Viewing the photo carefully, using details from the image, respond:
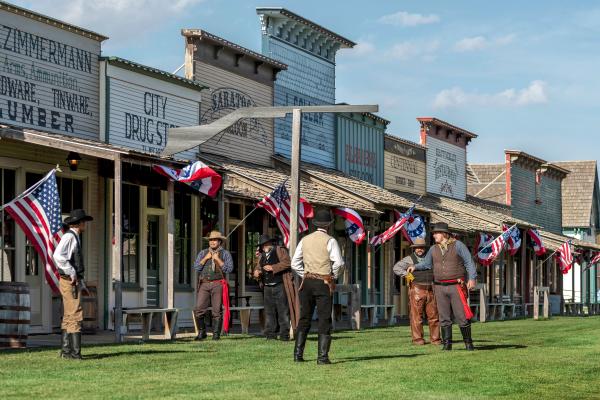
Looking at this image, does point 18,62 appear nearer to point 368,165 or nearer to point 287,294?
point 287,294

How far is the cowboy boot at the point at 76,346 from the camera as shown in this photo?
14698mm

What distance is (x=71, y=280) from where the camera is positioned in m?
14.7

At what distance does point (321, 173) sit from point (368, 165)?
5545mm

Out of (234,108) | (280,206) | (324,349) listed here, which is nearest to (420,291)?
(280,206)

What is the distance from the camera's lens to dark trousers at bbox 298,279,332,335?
583 inches

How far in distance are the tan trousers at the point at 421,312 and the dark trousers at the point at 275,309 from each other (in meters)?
1.95

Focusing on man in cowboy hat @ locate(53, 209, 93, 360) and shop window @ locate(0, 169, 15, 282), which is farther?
shop window @ locate(0, 169, 15, 282)

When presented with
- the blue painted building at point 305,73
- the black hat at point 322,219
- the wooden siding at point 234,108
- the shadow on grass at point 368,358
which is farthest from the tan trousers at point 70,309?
the blue painted building at point 305,73

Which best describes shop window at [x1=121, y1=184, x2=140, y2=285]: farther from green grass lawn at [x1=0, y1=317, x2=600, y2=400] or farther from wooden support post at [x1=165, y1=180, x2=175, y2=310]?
green grass lawn at [x1=0, y1=317, x2=600, y2=400]

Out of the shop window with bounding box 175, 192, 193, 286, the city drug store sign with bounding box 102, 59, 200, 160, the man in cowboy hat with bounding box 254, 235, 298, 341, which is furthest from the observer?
the shop window with bounding box 175, 192, 193, 286

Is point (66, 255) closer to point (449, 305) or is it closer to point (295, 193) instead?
point (449, 305)

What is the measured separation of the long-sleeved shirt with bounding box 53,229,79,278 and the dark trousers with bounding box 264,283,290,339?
5.85m

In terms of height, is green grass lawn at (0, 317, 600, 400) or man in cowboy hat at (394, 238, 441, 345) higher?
man in cowboy hat at (394, 238, 441, 345)

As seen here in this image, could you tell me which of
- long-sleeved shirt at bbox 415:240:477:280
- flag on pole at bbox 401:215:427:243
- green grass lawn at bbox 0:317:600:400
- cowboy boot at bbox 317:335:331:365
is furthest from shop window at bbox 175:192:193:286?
cowboy boot at bbox 317:335:331:365
